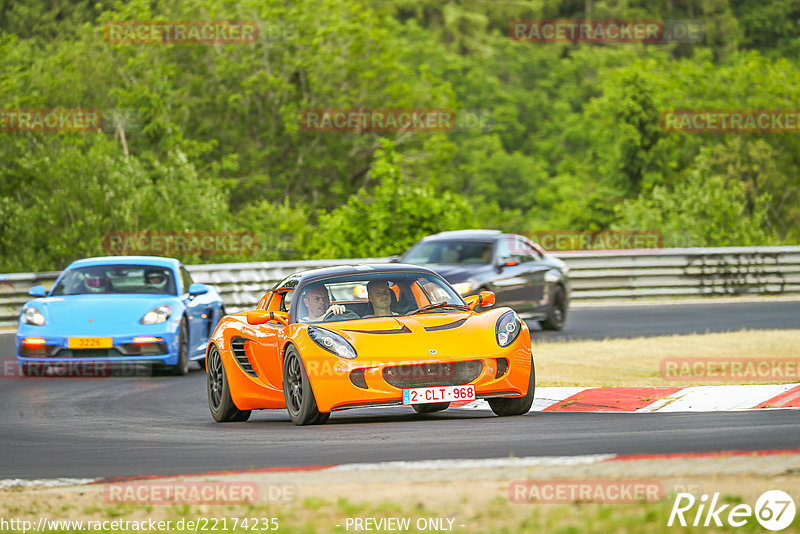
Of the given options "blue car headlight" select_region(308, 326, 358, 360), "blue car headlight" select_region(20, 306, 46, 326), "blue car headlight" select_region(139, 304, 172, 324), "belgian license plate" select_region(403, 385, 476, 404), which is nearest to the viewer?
"belgian license plate" select_region(403, 385, 476, 404)

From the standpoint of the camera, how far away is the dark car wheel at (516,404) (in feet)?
36.4

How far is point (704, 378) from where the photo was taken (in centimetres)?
1429

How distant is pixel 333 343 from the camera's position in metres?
10.7

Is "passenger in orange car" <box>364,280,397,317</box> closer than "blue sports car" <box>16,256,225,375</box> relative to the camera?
Yes

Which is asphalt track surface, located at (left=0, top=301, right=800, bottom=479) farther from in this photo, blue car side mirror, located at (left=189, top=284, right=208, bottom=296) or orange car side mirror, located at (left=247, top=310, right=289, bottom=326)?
blue car side mirror, located at (left=189, top=284, right=208, bottom=296)

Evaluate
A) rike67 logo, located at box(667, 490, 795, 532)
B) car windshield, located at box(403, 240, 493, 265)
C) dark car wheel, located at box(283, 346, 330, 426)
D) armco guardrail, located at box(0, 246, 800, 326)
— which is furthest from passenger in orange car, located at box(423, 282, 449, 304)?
armco guardrail, located at box(0, 246, 800, 326)

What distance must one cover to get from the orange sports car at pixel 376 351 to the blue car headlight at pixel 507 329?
0.04ft

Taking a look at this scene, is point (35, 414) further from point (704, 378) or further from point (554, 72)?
point (554, 72)

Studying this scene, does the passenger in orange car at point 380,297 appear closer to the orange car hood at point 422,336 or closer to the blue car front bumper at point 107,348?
the orange car hood at point 422,336

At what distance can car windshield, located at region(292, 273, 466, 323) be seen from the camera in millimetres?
11414

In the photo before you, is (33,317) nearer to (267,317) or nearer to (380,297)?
(267,317)

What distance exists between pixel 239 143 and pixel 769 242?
2818 centimetres

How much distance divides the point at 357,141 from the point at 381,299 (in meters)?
45.7

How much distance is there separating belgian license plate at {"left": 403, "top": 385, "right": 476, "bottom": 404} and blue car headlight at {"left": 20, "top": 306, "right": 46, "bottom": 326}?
23.8 feet
